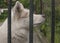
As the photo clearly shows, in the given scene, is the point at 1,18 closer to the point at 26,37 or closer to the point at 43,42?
the point at 26,37

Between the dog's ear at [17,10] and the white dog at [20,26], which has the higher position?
the dog's ear at [17,10]

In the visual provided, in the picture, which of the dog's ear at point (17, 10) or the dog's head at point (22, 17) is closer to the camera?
the dog's ear at point (17, 10)

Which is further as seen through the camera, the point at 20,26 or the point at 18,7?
the point at 20,26

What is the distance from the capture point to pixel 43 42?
3.17 metres

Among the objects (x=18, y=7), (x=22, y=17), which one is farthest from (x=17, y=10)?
(x=22, y=17)

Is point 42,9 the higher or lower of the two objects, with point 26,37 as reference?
higher

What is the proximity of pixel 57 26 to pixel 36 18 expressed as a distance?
938 mm

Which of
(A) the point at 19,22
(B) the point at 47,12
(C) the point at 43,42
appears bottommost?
(C) the point at 43,42

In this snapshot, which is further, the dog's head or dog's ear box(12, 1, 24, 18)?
the dog's head

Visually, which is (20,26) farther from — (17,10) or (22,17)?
(17,10)

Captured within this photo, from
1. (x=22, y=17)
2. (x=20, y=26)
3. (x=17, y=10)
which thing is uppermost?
(x=17, y=10)

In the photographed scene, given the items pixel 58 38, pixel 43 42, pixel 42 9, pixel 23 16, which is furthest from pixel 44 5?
pixel 23 16

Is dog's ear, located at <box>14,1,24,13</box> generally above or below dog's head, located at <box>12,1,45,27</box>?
above

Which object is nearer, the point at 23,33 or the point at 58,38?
the point at 58,38
